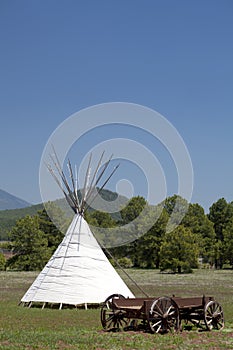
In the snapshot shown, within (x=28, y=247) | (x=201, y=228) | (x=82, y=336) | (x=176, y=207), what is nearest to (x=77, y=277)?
(x=82, y=336)

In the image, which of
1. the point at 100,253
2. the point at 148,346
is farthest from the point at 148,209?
the point at 148,346

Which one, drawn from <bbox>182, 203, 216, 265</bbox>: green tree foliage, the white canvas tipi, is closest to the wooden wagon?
the white canvas tipi

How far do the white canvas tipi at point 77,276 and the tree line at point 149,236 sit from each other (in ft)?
115

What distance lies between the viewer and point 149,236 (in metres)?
68.1

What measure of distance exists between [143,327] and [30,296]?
876cm

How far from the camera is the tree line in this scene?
58.7 metres

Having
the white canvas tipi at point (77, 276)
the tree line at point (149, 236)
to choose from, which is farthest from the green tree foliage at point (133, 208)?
the white canvas tipi at point (77, 276)

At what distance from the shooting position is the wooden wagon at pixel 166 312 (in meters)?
13.8

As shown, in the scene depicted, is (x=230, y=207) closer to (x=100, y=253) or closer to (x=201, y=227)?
(x=201, y=227)

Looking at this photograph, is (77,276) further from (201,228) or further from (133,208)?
(201,228)

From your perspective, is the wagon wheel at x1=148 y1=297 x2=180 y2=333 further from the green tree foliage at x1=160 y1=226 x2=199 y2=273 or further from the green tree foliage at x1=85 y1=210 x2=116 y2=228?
the green tree foliage at x1=85 y1=210 x2=116 y2=228

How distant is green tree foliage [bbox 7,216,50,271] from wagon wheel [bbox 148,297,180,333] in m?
49.0

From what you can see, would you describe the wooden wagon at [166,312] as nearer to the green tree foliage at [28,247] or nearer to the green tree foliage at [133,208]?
the green tree foliage at [28,247]

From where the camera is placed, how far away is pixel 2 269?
64.5 m
